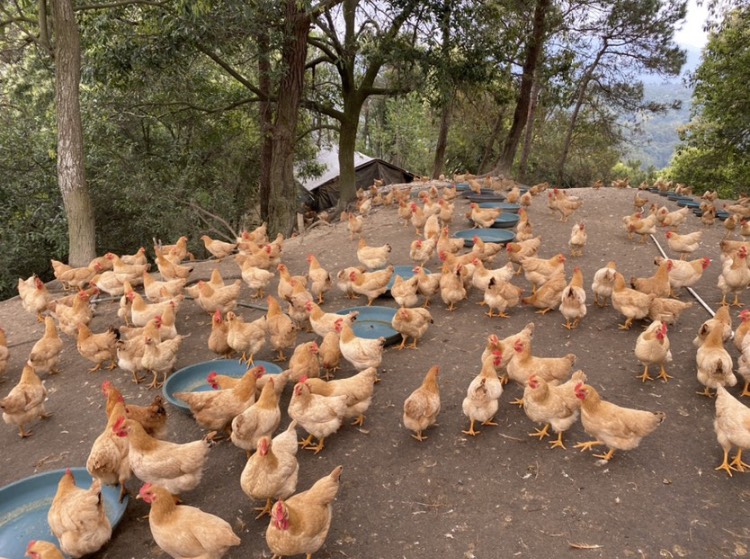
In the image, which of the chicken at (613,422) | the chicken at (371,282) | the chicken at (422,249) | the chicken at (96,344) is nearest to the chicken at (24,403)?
the chicken at (96,344)

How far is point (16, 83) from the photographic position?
1352 centimetres

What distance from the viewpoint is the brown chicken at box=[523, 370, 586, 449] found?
4.42 metres

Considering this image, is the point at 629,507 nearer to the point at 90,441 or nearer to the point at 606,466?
the point at 606,466

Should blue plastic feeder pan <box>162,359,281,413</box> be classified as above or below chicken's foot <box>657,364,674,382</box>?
below

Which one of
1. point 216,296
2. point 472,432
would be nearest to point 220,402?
point 472,432

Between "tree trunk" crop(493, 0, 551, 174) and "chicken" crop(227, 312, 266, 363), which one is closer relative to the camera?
"chicken" crop(227, 312, 266, 363)

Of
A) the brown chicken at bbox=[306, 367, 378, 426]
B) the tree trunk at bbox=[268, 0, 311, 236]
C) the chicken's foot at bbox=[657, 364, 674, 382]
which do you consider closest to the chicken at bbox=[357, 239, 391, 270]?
the brown chicken at bbox=[306, 367, 378, 426]

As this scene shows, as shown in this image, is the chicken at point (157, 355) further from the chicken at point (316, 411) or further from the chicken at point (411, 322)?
the chicken at point (411, 322)

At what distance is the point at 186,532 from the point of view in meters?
3.21

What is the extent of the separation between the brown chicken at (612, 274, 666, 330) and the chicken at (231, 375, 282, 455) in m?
4.90

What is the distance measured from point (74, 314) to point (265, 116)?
9834 millimetres

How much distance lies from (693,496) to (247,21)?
10825 millimetres

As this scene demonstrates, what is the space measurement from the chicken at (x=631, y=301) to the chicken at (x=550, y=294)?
2.57ft

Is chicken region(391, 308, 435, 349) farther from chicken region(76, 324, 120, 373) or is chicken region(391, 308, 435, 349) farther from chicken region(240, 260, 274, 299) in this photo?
chicken region(76, 324, 120, 373)
